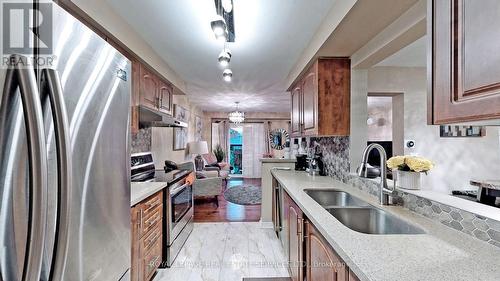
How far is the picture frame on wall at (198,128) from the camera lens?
691cm

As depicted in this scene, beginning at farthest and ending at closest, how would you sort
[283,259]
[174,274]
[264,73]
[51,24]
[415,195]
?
[264,73] < [283,259] < [174,274] < [415,195] < [51,24]

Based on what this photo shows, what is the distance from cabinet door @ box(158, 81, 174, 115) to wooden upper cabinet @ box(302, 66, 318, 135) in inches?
70.6

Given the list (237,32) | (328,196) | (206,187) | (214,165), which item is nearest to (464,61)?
(328,196)

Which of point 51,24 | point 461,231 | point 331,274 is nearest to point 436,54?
point 461,231

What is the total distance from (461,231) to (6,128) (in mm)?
1747

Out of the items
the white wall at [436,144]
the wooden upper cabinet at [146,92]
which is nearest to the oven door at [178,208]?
the wooden upper cabinet at [146,92]

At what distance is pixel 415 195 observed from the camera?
1.44 metres

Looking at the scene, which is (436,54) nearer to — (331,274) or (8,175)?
(331,274)

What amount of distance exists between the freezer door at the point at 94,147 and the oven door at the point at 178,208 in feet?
4.67

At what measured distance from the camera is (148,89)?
264 centimetres

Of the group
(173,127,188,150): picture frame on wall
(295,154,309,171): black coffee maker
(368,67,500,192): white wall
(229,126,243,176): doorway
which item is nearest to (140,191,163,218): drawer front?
(295,154,309,171): black coffee maker

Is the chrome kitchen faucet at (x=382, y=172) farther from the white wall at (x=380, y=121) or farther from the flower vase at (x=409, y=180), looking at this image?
the white wall at (x=380, y=121)

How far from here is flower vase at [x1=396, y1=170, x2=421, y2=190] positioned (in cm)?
153

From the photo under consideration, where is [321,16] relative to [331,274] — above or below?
above
